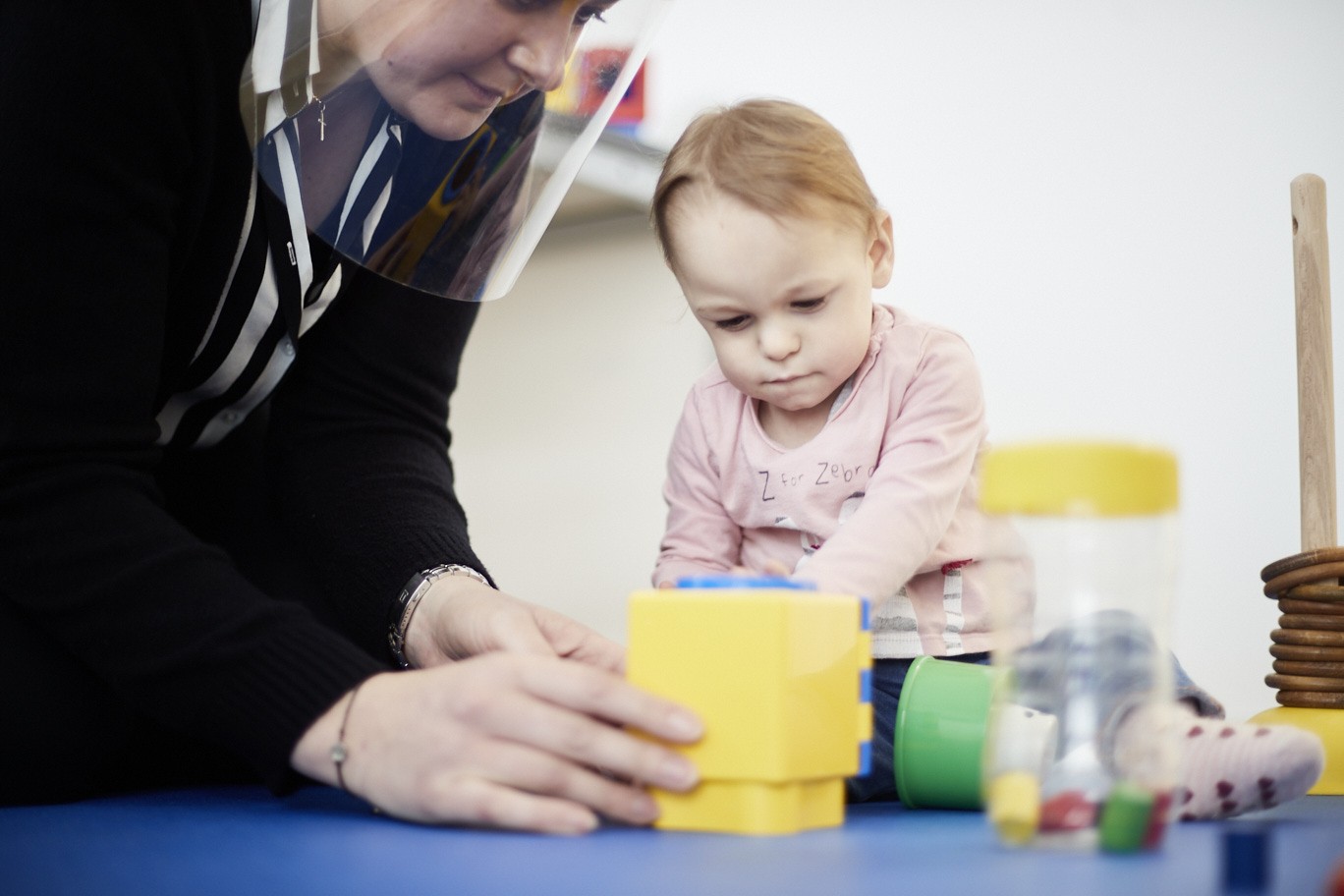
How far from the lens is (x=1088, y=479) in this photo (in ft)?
1.55

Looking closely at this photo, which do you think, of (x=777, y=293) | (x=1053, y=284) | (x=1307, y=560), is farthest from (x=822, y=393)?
(x=1053, y=284)

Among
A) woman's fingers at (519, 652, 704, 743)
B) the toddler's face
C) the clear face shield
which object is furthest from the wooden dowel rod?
woman's fingers at (519, 652, 704, 743)

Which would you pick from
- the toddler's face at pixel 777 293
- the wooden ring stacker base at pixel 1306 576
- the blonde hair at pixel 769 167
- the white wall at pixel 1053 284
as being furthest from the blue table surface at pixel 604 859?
the white wall at pixel 1053 284

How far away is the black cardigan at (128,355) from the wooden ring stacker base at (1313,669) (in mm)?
700

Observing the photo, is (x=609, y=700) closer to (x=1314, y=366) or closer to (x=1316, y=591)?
(x=1316, y=591)

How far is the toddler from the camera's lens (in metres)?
0.97

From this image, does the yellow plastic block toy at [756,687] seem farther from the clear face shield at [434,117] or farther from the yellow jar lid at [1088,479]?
the clear face shield at [434,117]

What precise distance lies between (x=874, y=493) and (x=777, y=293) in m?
Result: 0.18

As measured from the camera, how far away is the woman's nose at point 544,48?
2.72 feet

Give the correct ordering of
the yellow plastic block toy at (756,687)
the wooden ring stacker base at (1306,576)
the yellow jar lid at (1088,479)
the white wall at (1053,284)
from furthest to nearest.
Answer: the white wall at (1053,284) → the wooden ring stacker base at (1306,576) → the yellow plastic block toy at (756,687) → the yellow jar lid at (1088,479)

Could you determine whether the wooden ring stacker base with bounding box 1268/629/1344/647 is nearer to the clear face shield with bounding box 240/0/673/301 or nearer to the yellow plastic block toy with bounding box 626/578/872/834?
the yellow plastic block toy with bounding box 626/578/872/834

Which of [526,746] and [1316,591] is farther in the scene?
Answer: [1316,591]

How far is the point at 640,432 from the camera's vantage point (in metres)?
1.98

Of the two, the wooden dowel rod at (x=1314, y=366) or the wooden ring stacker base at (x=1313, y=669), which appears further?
the wooden dowel rod at (x=1314, y=366)
